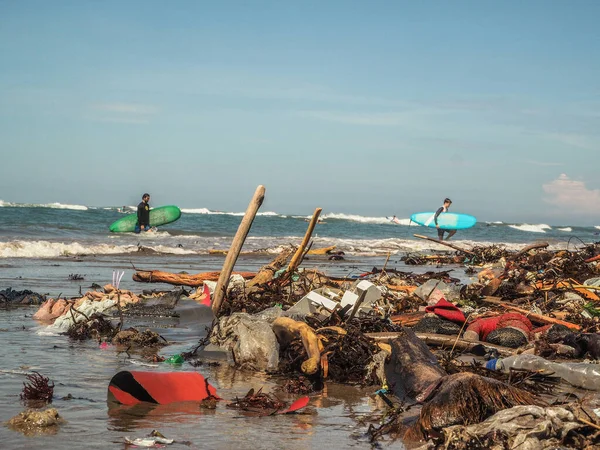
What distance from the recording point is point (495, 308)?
8.62 metres

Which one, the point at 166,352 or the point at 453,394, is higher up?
the point at 453,394

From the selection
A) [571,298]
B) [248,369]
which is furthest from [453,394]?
[571,298]

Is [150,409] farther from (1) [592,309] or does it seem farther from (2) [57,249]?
(2) [57,249]

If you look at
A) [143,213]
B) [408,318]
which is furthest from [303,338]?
[143,213]

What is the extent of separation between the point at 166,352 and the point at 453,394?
3.61 meters

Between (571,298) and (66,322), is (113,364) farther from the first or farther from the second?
(571,298)

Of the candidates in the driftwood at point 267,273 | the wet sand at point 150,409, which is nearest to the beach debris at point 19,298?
the wet sand at point 150,409

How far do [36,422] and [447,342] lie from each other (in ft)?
13.0

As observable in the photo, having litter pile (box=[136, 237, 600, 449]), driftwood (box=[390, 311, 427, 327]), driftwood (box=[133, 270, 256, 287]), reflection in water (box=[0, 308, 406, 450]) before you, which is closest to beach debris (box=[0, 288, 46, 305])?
driftwood (box=[133, 270, 256, 287])

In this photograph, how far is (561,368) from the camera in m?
5.39

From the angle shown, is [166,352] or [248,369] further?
[166,352]

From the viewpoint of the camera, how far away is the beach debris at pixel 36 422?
152 inches

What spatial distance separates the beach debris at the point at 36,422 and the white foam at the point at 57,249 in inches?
668

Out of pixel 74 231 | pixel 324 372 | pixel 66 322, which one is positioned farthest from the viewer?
pixel 74 231
